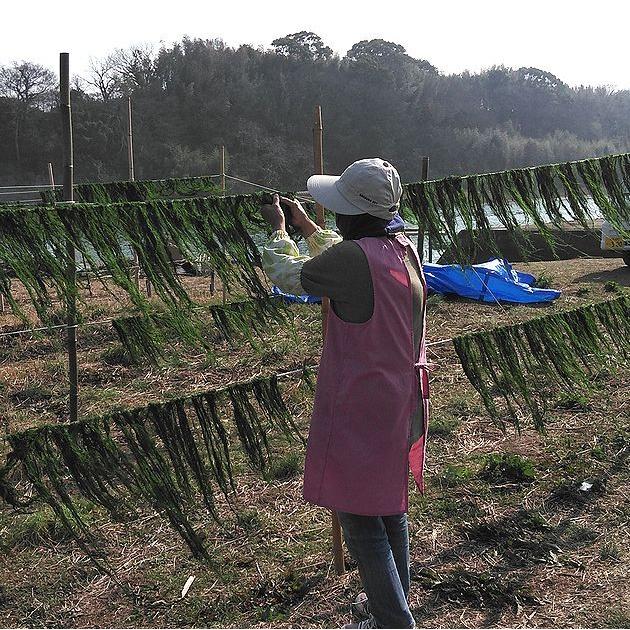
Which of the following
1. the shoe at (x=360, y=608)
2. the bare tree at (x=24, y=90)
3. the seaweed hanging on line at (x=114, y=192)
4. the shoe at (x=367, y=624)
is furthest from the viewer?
the bare tree at (x=24, y=90)

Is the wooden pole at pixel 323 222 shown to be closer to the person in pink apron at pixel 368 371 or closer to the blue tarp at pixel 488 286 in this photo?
the person in pink apron at pixel 368 371

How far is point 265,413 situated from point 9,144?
28.2m

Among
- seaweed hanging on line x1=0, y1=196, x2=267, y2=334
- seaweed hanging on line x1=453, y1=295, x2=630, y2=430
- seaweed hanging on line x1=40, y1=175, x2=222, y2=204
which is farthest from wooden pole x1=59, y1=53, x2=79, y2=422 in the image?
seaweed hanging on line x1=453, y1=295, x2=630, y2=430

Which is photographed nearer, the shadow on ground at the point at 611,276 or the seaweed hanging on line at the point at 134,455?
the seaweed hanging on line at the point at 134,455

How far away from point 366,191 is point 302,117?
3809 centimetres

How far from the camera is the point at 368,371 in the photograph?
2377 millimetres

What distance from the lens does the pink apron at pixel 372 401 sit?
2371 mm

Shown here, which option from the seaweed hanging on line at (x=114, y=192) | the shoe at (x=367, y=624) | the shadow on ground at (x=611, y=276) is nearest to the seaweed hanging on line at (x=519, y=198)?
the shoe at (x=367, y=624)

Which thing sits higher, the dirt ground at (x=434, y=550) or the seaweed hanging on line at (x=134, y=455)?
the seaweed hanging on line at (x=134, y=455)

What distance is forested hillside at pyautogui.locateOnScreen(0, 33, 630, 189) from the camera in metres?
30.1

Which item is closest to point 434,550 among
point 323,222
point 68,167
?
point 323,222

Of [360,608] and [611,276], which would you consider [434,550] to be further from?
[611,276]

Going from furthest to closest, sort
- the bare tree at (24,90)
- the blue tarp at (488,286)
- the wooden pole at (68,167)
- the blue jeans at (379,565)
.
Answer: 1. the bare tree at (24,90)
2. the blue tarp at (488,286)
3. the wooden pole at (68,167)
4. the blue jeans at (379,565)

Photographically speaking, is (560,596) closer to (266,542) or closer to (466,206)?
(266,542)
